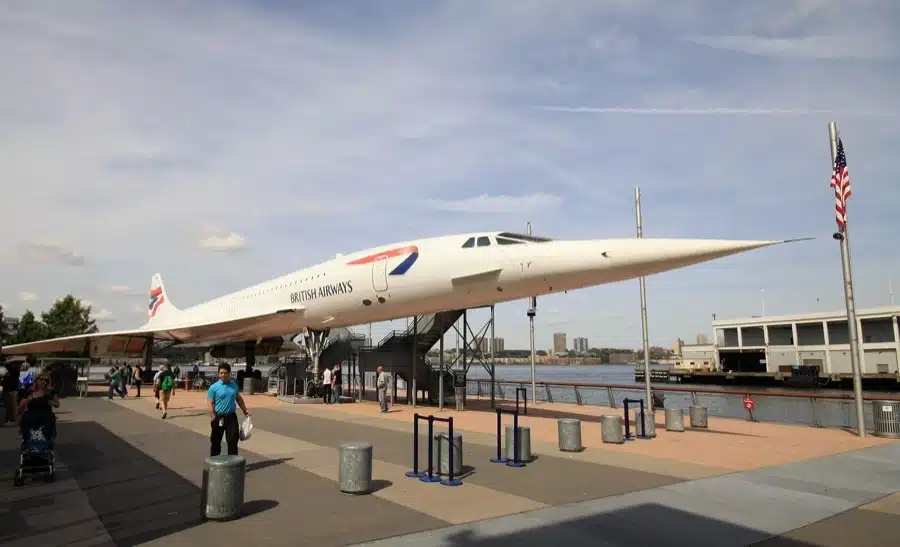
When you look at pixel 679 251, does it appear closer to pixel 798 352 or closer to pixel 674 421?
pixel 674 421

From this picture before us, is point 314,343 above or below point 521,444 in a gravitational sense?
above

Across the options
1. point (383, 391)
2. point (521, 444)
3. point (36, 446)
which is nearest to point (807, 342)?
point (383, 391)

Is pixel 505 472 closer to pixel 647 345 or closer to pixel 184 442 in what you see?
pixel 184 442

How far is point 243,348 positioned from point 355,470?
28898 mm

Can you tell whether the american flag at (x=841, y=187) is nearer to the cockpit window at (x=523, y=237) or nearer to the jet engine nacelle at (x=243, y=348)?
the cockpit window at (x=523, y=237)

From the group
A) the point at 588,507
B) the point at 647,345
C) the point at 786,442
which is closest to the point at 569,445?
the point at 588,507

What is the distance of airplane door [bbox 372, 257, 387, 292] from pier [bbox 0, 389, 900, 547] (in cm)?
538

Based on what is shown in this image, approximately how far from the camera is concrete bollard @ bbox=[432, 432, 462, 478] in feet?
24.6

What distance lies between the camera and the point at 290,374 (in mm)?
22672

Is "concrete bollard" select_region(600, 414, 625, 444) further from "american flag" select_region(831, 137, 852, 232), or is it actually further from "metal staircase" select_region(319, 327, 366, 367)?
"metal staircase" select_region(319, 327, 366, 367)

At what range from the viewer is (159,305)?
122 feet

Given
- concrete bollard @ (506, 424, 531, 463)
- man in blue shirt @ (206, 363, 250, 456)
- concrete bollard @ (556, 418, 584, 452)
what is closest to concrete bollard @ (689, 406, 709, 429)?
concrete bollard @ (556, 418, 584, 452)

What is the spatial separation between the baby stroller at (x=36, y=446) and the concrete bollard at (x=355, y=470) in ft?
12.5

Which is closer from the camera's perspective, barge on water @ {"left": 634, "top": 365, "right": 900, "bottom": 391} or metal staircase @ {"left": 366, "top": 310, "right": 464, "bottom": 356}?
metal staircase @ {"left": 366, "top": 310, "right": 464, "bottom": 356}
